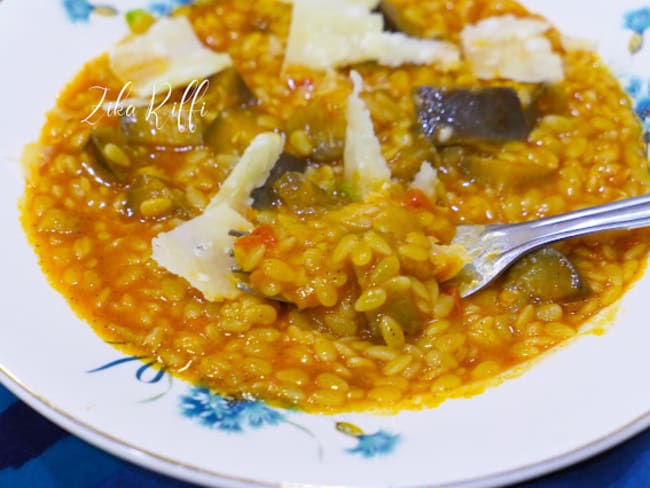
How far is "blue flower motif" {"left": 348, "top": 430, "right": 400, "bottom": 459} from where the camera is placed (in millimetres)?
2850

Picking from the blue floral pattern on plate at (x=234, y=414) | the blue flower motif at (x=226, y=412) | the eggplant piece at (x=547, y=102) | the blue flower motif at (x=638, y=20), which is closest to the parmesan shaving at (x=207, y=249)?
the blue floral pattern on plate at (x=234, y=414)

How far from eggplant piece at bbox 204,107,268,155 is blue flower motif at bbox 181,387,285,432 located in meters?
1.52

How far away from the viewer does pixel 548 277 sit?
355 cm

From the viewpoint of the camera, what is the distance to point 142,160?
424 cm

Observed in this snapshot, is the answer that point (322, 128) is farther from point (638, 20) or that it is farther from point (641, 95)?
point (638, 20)

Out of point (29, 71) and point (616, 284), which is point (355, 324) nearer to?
point (616, 284)

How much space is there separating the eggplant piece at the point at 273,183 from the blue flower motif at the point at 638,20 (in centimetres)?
208

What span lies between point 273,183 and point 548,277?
4.46ft

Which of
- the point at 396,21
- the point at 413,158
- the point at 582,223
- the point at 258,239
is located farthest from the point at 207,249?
the point at 396,21

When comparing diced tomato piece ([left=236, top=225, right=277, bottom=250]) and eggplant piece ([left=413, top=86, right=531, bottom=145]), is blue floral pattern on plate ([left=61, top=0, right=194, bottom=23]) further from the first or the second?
diced tomato piece ([left=236, top=225, right=277, bottom=250])

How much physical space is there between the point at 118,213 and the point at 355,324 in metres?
1.32

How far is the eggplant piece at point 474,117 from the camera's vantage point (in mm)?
4176

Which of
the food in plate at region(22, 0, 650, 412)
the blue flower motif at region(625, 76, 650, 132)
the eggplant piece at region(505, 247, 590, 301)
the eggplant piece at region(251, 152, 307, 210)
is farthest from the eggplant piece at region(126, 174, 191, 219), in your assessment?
the blue flower motif at region(625, 76, 650, 132)

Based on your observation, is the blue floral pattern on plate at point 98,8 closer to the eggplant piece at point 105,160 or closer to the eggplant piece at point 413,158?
the eggplant piece at point 105,160
